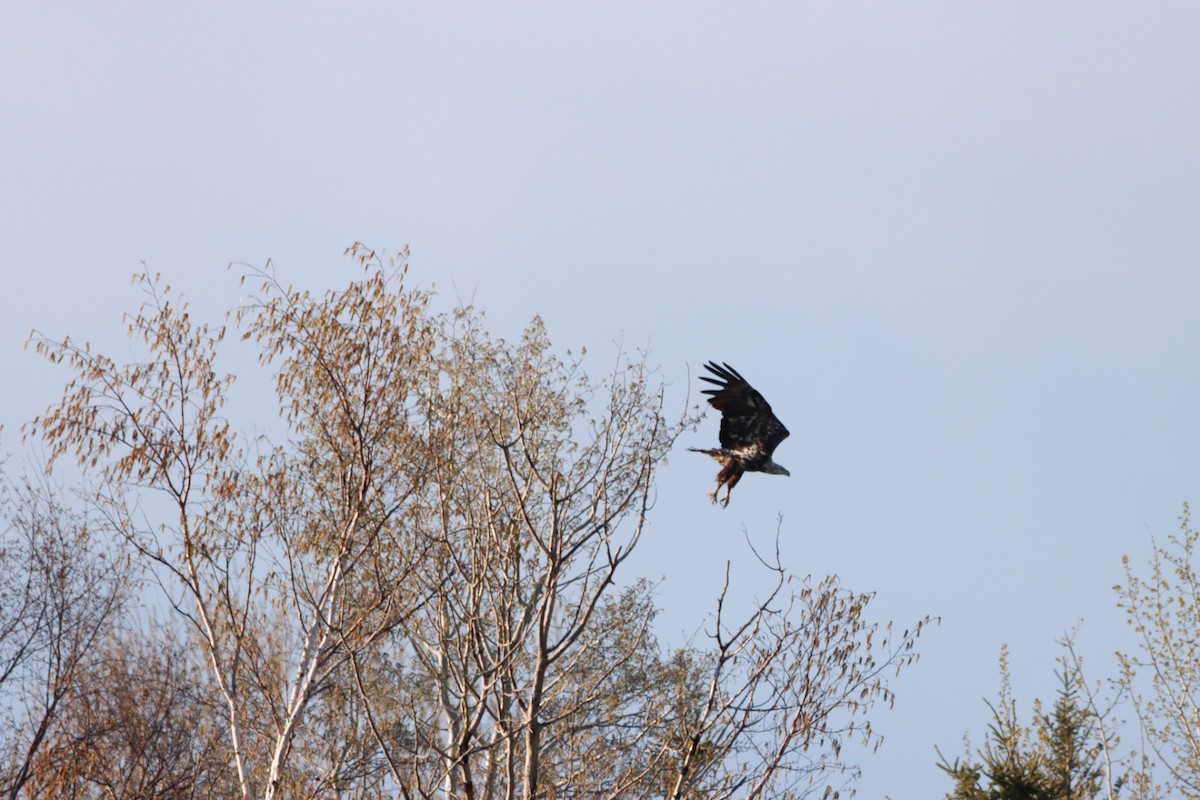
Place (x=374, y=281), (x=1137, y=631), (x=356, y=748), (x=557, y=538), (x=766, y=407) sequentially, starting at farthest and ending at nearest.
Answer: (x=1137, y=631) < (x=356, y=748) < (x=374, y=281) < (x=766, y=407) < (x=557, y=538)

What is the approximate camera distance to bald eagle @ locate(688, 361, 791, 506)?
429 inches

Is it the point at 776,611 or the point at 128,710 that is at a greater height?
the point at 128,710

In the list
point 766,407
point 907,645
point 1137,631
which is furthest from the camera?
point 1137,631

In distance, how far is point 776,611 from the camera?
715 centimetres

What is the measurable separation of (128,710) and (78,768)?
478 centimetres

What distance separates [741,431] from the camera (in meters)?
11.0

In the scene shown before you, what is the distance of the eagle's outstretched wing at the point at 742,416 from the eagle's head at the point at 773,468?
8 centimetres

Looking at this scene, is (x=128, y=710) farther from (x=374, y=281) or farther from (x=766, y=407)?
(x=766, y=407)

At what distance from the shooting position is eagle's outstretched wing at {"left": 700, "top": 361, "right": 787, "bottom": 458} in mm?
10945

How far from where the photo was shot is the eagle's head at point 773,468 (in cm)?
1091

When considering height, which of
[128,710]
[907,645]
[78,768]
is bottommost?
[907,645]

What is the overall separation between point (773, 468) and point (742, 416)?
1.62ft

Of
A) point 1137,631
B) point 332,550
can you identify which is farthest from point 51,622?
point 1137,631

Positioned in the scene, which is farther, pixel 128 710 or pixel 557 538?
pixel 128 710
